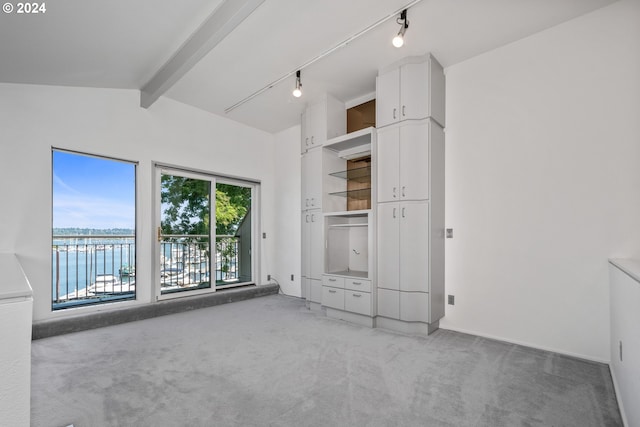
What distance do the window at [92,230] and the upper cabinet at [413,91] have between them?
11.4ft

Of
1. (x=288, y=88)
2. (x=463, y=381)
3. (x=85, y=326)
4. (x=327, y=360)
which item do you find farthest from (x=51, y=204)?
(x=463, y=381)

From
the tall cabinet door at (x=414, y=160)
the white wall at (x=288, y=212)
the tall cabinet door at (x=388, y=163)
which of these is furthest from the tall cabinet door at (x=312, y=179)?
the tall cabinet door at (x=414, y=160)

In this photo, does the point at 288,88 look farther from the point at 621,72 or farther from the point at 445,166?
the point at 621,72

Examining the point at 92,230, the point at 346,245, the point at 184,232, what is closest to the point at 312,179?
the point at 346,245

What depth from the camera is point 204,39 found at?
2.74 metres

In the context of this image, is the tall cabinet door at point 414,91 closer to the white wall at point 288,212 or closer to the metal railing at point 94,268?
the white wall at point 288,212

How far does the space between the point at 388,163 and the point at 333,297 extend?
183cm

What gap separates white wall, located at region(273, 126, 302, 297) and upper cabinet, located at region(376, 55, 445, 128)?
7.26 ft

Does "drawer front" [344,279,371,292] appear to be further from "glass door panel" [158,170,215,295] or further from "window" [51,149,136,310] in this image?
"window" [51,149,136,310]

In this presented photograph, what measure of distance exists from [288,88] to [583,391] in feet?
13.9

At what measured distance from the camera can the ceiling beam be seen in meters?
2.42

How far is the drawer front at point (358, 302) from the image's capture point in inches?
139

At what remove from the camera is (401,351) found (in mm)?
2787

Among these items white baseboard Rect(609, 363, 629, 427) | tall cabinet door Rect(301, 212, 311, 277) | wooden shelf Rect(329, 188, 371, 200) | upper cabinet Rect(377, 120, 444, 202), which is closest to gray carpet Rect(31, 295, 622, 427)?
white baseboard Rect(609, 363, 629, 427)
